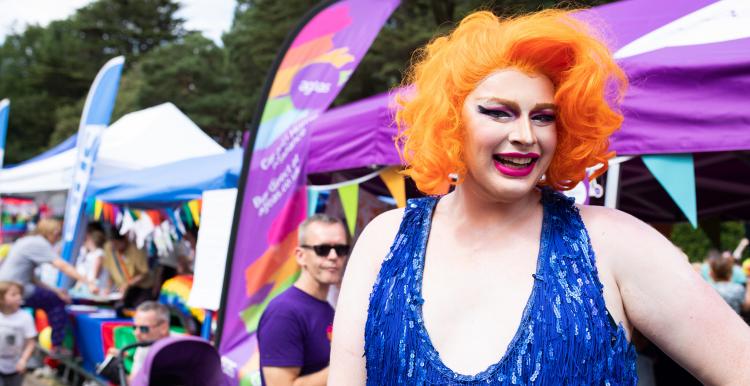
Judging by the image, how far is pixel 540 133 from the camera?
132 centimetres

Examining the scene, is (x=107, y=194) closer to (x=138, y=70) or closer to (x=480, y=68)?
(x=480, y=68)

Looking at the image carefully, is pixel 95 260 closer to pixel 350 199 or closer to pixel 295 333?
pixel 350 199

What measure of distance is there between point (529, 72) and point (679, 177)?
1.49 meters

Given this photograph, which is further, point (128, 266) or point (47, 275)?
point (47, 275)

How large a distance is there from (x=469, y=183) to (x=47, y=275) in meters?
9.05

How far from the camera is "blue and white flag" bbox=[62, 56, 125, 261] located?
906 cm

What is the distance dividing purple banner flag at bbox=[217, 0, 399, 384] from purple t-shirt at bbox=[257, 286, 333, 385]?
54.2 inches

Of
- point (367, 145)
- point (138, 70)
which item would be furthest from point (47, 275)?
point (138, 70)

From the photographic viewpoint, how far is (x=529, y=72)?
1.34 m

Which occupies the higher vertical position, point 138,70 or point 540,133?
point 138,70

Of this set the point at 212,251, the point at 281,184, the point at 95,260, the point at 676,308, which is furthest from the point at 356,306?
the point at 95,260

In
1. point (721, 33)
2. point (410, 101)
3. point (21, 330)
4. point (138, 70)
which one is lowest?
point (21, 330)

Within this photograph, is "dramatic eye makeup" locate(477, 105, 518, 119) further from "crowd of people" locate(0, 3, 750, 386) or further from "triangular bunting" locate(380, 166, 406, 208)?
"triangular bunting" locate(380, 166, 406, 208)

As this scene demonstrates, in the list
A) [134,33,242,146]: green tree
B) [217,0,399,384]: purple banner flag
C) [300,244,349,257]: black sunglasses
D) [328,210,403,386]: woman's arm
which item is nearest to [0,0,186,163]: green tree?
[134,33,242,146]: green tree
